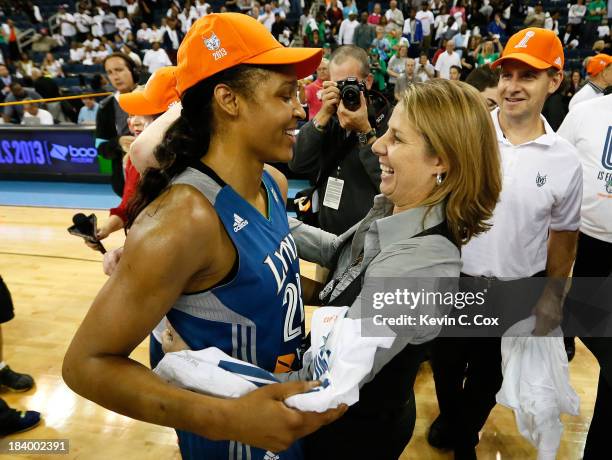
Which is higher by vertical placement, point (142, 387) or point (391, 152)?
point (391, 152)

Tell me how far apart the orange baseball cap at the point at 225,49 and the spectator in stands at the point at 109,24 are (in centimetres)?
1478

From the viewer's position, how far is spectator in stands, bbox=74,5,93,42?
558 inches

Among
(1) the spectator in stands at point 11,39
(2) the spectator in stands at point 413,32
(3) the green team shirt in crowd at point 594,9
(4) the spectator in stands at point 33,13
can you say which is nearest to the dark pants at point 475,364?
(2) the spectator in stands at point 413,32

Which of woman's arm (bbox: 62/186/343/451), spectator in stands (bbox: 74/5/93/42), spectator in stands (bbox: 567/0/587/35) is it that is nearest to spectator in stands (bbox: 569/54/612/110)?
woman's arm (bbox: 62/186/343/451)

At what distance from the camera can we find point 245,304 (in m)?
1.20

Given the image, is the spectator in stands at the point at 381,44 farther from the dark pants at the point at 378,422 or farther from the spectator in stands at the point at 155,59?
the dark pants at the point at 378,422

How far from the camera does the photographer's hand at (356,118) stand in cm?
234

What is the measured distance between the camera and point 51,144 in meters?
7.27

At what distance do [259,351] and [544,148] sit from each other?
1491 millimetres

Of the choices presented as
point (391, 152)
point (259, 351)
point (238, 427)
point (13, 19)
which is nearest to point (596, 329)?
point (391, 152)

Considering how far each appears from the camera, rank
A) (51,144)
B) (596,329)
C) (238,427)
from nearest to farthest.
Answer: (238,427) < (596,329) < (51,144)

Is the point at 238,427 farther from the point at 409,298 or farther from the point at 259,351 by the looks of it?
the point at 409,298

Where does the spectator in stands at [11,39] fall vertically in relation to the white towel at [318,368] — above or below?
below

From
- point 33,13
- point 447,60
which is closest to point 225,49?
point 447,60
